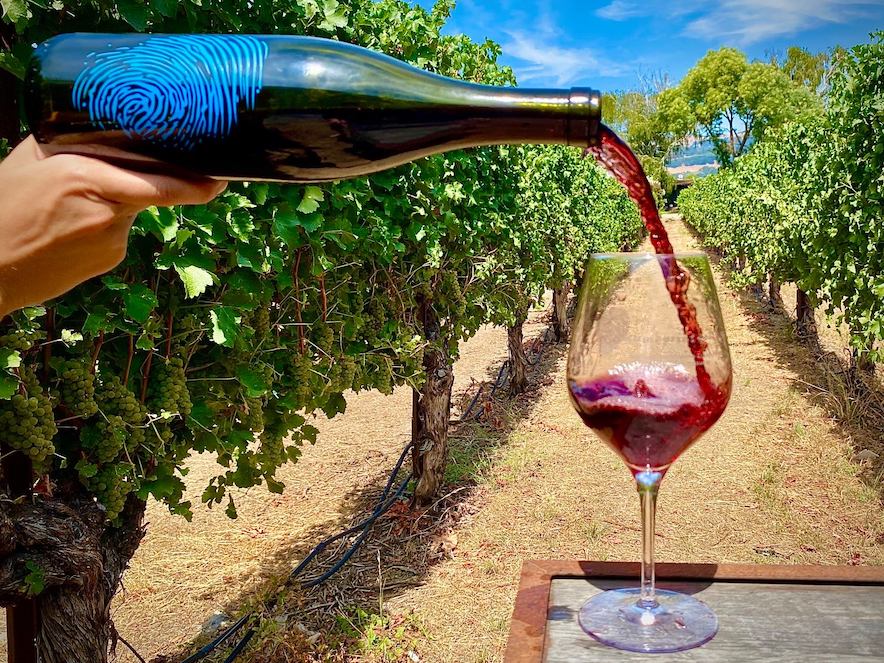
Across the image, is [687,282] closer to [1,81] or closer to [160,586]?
[1,81]

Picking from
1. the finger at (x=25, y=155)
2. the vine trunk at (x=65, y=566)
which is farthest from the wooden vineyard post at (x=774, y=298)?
the finger at (x=25, y=155)

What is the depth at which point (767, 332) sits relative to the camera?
13.0 meters

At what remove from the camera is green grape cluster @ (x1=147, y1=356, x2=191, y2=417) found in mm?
2562

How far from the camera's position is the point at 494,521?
6.03 m

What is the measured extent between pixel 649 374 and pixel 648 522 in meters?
0.23

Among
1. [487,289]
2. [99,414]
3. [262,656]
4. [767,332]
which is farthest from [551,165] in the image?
[99,414]

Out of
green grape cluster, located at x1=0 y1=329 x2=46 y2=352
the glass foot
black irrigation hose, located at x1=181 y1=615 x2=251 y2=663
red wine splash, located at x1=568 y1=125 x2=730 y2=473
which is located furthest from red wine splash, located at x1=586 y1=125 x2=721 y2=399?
black irrigation hose, located at x1=181 y1=615 x2=251 y2=663

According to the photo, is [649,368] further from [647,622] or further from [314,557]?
[314,557]

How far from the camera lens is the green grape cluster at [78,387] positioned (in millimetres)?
2250

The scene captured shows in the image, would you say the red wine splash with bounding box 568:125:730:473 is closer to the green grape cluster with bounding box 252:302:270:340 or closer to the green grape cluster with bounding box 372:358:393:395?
the green grape cluster with bounding box 252:302:270:340

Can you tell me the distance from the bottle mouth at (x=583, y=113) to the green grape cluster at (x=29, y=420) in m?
1.86

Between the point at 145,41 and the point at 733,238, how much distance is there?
17.3 meters

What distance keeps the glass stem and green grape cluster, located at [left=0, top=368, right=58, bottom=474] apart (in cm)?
175

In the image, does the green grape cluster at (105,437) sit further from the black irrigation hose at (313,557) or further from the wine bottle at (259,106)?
the black irrigation hose at (313,557)
